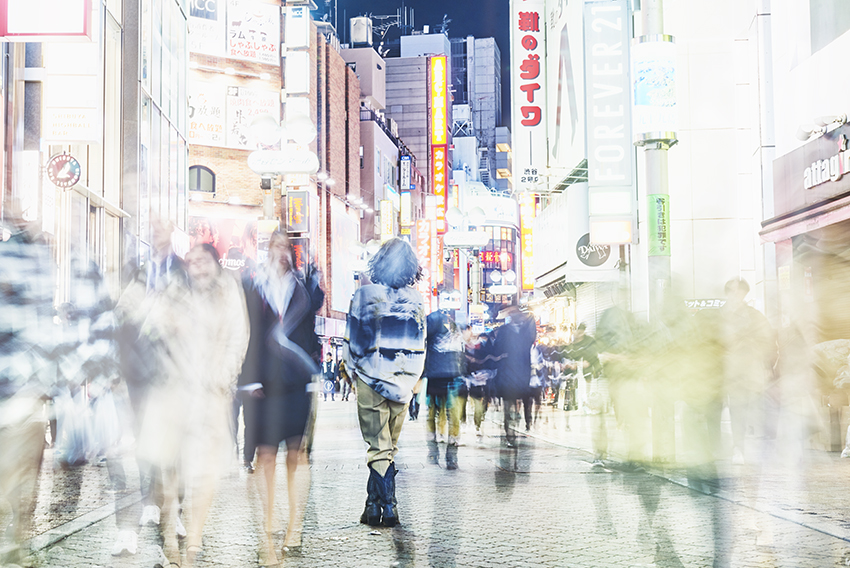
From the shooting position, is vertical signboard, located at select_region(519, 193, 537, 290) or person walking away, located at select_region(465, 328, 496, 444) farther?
vertical signboard, located at select_region(519, 193, 537, 290)

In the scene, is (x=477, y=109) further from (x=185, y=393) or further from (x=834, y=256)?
(x=185, y=393)

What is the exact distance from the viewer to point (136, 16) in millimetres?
22266

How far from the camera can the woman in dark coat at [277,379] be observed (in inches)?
240

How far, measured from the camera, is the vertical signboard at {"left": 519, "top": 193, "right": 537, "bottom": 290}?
53.4m

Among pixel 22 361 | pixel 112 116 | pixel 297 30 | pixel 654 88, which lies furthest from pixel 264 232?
pixel 22 361

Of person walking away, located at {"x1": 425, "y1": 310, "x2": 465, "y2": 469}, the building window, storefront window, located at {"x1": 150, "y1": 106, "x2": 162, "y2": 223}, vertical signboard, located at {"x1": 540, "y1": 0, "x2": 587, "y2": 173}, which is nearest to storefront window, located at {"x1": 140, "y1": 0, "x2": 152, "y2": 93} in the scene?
storefront window, located at {"x1": 150, "y1": 106, "x2": 162, "y2": 223}

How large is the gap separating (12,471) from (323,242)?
4998 centimetres

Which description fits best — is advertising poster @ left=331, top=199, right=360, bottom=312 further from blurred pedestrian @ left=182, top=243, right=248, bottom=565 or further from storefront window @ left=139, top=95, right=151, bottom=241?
blurred pedestrian @ left=182, top=243, right=248, bottom=565

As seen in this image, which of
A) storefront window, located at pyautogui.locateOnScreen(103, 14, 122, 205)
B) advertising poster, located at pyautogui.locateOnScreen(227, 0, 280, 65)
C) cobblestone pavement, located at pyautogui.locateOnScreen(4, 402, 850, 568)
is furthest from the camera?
advertising poster, located at pyautogui.locateOnScreen(227, 0, 280, 65)

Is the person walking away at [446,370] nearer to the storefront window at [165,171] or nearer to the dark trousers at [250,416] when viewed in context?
the dark trousers at [250,416]

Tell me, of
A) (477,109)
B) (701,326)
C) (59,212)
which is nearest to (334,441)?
(59,212)

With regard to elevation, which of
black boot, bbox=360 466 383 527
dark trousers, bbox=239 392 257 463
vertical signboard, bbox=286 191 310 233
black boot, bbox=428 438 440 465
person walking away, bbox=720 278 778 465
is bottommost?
black boot, bbox=428 438 440 465

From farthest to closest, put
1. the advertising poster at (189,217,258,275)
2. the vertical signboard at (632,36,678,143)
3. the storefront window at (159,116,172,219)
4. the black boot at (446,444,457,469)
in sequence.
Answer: the advertising poster at (189,217,258,275)
the storefront window at (159,116,172,219)
the vertical signboard at (632,36,678,143)
the black boot at (446,444,457,469)

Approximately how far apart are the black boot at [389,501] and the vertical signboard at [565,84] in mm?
21860
